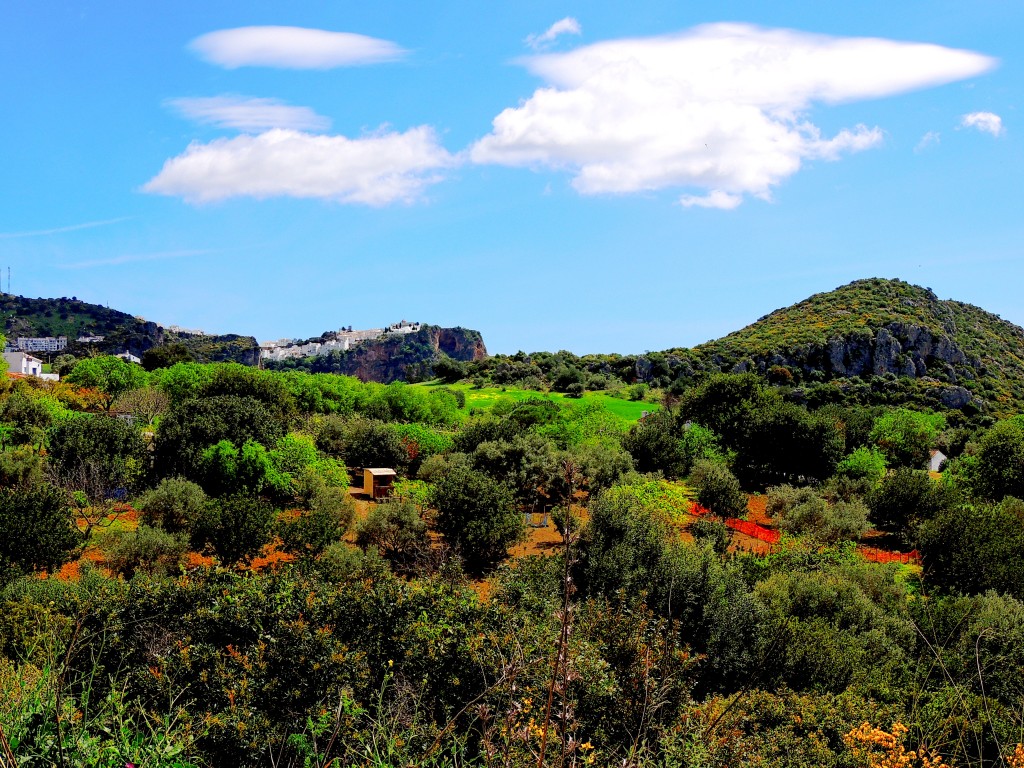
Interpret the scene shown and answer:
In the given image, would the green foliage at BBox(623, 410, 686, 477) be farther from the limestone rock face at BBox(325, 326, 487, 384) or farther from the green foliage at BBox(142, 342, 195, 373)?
the limestone rock face at BBox(325, 326, 487, 384)

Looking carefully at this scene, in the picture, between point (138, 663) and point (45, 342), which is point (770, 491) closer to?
point (138, 663)

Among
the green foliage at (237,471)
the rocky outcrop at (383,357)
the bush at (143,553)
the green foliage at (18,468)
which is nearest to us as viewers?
the bush at (143,553)

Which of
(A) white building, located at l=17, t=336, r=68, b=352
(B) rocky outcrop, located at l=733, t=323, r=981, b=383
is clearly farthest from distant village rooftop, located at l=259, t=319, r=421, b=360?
(B) rocky outcrop, located at l=733, t=323, r=981, b=383

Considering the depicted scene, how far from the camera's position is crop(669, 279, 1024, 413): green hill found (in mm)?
74938

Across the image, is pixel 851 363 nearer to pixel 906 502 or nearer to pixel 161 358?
pixel 906 502

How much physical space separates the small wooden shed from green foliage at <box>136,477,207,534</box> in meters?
9.22

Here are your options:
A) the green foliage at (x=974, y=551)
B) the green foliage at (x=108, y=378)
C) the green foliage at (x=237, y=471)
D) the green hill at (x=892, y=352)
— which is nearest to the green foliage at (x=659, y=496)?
the green foliage at (x=974, y=551)

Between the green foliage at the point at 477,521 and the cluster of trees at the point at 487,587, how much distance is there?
0.10m

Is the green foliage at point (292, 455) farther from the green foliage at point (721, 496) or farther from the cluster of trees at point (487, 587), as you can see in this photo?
the green foliage at point (721, 496)

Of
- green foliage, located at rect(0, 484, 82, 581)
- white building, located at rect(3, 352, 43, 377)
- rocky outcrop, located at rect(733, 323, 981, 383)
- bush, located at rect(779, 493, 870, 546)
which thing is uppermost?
rocky outcrop, located at rect(733, 323, 981, 383)

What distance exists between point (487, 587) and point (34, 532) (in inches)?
490

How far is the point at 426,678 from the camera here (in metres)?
9.91

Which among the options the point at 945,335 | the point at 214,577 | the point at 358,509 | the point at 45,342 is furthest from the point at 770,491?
the point at 45,342

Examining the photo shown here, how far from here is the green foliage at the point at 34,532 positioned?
2039cm
